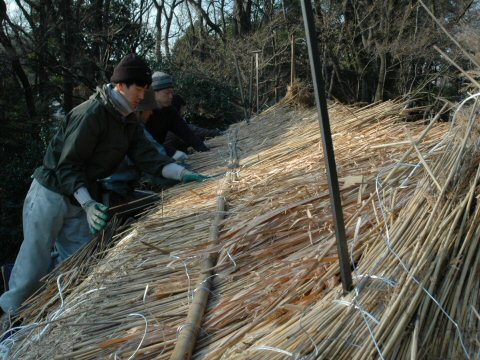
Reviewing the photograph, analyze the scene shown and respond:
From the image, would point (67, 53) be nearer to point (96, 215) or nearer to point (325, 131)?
point (96, 215)

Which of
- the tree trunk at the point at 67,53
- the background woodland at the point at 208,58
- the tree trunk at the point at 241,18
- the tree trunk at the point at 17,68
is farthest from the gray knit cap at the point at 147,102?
the tree trunk at the point at 241,18

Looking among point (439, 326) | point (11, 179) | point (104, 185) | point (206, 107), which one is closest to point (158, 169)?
point (104, 185)

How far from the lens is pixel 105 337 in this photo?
1.50m

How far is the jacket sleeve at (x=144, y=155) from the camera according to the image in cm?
300

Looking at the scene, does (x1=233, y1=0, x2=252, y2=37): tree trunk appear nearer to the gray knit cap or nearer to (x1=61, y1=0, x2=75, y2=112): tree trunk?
(x1=61, y1=0, x2=75, y2=112): tree trunk

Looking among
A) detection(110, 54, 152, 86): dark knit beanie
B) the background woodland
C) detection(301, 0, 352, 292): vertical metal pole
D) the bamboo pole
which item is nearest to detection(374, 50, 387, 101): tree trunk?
the background woodland

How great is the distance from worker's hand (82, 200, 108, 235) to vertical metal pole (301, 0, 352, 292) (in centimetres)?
148

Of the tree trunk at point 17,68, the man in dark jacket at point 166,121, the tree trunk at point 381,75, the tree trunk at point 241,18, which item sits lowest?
the tree trunk at point 381,75

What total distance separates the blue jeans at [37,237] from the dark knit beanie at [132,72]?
0.67 meters

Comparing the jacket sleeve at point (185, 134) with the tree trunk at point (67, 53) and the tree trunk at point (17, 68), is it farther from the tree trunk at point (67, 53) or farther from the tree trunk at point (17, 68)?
the tree trunk at point (67, 53)

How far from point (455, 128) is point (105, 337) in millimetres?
1169

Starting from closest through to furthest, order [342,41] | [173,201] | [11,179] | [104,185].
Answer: [173,201] < [104,185] < [11,179] < [342,41]

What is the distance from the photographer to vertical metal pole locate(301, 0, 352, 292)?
3.90 feet

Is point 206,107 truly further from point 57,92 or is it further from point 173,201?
point 173,201
